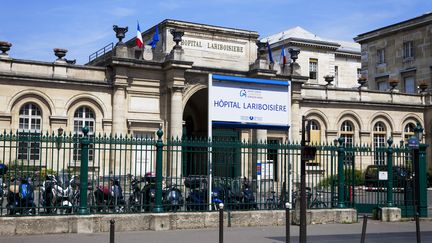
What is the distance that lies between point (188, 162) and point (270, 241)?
12.8 ft

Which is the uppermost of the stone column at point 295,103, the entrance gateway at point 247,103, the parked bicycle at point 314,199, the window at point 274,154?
the stone column at point 295,103

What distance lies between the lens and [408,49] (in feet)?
147

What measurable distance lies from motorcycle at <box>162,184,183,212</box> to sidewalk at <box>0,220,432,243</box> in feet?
2.81

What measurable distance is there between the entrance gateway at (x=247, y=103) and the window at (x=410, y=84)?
2949 centimetres

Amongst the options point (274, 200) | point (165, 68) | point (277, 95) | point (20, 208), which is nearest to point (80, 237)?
point (20, 208)

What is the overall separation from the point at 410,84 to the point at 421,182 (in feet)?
92.6

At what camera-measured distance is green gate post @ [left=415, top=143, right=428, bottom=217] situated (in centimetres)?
1831

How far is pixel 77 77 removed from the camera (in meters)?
28.6

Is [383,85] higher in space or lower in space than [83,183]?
higher

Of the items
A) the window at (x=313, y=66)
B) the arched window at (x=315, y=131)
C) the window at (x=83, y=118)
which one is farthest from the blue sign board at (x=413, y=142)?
the window at (x=313, y=66)

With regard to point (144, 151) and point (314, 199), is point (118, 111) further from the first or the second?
point (314, 199)

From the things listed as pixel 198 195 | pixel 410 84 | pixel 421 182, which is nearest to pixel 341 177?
pixel 421 182

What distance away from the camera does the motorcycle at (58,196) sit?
13.7 meters

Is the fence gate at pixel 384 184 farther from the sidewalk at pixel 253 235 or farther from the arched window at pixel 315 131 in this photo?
the arched window at pixel 315 131
